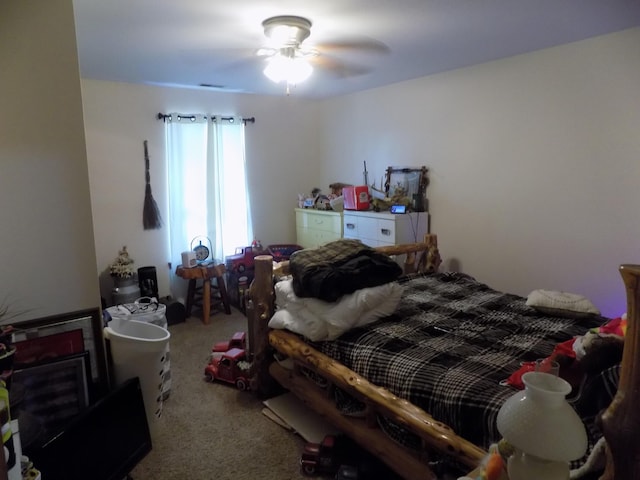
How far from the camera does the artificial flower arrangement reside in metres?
3.76

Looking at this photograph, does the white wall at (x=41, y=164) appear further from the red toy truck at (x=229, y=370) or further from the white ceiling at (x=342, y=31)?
the red toy truck at (x=229, y=370)

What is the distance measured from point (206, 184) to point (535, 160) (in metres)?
3.08

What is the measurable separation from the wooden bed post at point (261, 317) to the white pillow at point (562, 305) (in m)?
1.53

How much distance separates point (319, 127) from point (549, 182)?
2917 mm

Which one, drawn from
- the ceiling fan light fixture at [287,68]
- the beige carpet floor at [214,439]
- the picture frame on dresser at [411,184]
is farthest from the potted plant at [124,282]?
the picture frame on dresser at [411,184]

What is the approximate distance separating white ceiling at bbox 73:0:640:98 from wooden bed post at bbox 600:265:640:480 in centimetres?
179

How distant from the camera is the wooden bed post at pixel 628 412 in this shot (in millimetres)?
635

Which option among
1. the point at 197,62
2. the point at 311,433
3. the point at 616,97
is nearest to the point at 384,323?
the point at 311,433

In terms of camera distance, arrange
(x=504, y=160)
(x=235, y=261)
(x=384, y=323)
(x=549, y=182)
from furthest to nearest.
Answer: (x=235, y=261), (x=504, y=160), (x=549, y=182), (x=384, y=323)

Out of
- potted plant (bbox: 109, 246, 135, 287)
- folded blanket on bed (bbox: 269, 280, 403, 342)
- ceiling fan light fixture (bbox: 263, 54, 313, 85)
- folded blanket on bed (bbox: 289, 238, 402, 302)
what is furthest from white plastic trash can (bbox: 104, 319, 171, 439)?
potted plant (bbox: 109, 246, 135, 287)

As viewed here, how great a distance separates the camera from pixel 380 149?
14.1ft

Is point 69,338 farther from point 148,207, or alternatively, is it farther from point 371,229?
point 371,229

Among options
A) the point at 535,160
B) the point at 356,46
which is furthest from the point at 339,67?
the point at 535,160

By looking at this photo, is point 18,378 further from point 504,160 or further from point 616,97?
point 616,97
